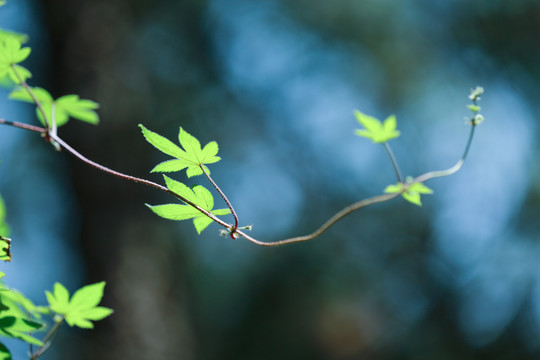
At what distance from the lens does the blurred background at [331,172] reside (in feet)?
8.98

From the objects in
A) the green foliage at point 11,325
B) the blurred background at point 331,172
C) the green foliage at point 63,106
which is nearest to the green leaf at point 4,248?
the green foliage at point 11,325

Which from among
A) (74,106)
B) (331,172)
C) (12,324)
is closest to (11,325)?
(12,324)

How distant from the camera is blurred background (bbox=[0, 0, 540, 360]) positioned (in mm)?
2738

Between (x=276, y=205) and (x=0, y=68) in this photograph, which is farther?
(x=276, y=205)

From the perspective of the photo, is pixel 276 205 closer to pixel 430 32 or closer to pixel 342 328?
pixel 342 328

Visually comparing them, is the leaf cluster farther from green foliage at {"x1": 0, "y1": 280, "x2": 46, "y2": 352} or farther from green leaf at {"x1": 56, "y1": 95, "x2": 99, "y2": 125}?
green leaf at {"x1": 56, "y1": 95, "x2": 99, "y2": 125}

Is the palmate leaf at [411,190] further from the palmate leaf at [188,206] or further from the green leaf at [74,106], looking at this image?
the green leaf at [74,106]

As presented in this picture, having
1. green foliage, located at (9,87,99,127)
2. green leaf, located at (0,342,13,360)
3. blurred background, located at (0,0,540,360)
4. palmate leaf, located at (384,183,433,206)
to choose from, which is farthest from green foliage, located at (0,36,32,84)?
blurred background, located at (0,0,540,360)

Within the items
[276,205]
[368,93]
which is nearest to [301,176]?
[276,205]

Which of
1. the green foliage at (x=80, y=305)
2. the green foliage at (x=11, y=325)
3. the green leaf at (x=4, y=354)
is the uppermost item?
the green foliage at (x=80, y=305)

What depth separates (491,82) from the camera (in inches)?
117

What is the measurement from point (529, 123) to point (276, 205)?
5.86 ft

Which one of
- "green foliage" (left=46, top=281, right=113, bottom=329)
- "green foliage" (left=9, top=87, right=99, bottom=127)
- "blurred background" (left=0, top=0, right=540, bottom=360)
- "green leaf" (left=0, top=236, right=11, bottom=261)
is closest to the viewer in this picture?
"green leaf" (left=0, top=236, right=11, bottom=261)

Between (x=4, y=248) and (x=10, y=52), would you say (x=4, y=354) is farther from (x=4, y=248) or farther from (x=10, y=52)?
(x=10, y=52)
